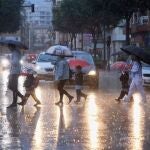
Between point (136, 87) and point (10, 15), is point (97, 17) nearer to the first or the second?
point (10, 15)

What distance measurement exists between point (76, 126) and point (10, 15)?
66508 mm

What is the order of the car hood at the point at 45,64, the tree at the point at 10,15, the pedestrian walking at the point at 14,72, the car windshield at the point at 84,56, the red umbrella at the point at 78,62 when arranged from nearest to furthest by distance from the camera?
the pedestrian walking at the point at 14,72
the red umbrella at the point at 78,62
the car windshield at the point at 84,56
the car hood at the point at 45,64
the tree at the point at 10,15

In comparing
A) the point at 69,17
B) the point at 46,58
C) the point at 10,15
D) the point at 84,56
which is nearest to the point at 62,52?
the point at 84,56

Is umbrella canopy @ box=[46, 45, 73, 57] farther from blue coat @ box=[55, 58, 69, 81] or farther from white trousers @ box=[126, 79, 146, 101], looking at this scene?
white trousers @ box=[126, 79, 146, 101]

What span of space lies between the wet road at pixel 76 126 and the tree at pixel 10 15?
180 feet

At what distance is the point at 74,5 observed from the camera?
74688mm

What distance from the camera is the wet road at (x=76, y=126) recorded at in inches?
455

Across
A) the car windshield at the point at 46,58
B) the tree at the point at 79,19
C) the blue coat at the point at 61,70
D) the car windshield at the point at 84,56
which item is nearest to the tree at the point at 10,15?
the tree at the point at 79,19

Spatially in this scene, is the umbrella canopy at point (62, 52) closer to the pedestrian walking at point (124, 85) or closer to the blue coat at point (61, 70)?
the blue coat at point (61, 70)

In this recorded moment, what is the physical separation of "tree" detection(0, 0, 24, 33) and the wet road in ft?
180

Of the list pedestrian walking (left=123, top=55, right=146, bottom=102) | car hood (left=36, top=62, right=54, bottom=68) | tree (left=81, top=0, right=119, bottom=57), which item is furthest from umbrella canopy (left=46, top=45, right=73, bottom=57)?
tree (left=81, top=0, right=119, bottom=57)

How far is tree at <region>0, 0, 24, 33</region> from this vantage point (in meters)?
75.9

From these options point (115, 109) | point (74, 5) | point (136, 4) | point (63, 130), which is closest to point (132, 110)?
point (115, 109)

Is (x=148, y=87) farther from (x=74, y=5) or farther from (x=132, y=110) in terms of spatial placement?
(x=74, y=5)
